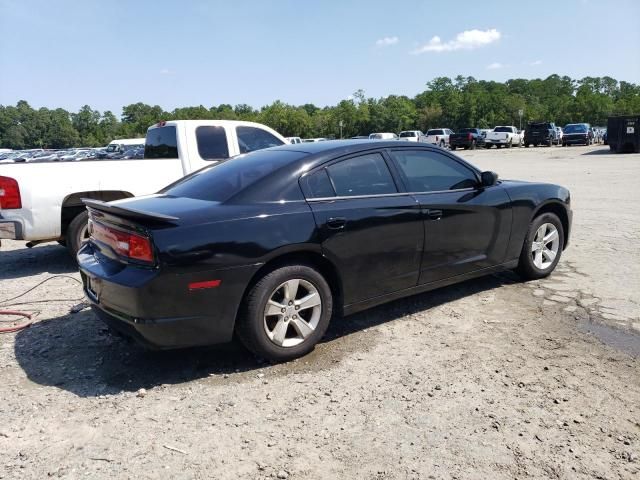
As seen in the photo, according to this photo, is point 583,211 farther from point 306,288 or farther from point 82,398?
point 82,398

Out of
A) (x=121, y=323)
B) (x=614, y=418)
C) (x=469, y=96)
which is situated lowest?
(x=614, y=418)

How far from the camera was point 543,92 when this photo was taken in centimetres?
11081

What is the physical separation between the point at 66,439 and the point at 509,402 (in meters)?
2.56

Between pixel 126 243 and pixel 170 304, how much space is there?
54 cm

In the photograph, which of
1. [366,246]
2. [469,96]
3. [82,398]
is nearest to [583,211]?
[366,246]

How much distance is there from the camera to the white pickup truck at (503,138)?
139 feet

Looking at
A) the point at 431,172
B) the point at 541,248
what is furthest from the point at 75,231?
the point at 541,248

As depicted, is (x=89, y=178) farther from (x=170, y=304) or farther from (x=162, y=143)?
(x=170, y=304)

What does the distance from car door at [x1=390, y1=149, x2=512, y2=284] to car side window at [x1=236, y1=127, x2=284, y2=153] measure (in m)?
3.47

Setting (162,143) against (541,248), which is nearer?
(541,248)

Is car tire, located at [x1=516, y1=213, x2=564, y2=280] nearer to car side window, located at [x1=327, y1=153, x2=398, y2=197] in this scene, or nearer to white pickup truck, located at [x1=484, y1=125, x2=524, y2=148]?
car side window, located at [x1=327, y1=153, x2=398, y2=197]

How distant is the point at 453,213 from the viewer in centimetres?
464

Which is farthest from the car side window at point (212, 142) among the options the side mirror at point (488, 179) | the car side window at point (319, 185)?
the side mirror at point (488, 179)

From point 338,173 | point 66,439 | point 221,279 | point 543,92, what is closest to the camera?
point 66,439
